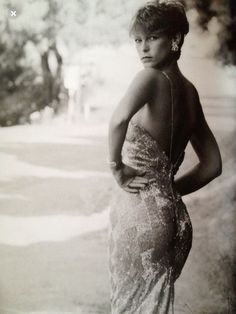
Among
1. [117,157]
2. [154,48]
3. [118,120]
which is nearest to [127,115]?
[118,120]

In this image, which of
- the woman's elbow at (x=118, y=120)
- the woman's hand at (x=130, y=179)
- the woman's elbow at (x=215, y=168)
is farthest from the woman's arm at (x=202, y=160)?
the woman's elbow at (x=118, y=120)

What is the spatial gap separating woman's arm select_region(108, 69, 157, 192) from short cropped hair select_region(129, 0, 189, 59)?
163 mm

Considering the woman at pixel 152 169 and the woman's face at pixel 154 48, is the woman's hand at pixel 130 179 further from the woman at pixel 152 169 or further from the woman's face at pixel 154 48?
the woman's face at pixel 154 48

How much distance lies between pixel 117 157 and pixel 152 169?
0.14 m

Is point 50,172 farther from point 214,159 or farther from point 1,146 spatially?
point 214,159

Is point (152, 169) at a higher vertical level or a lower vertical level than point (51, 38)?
lower

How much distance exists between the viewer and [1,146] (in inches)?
85.8

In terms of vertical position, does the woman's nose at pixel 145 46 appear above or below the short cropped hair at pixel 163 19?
below

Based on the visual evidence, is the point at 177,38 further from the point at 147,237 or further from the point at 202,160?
the point at 147,237

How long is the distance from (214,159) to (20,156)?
76cm

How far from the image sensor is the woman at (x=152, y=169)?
2.04 metres

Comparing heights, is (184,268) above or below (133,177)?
below

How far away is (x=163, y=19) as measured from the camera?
2.06 meters

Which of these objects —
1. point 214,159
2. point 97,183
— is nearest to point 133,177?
point 97,183
